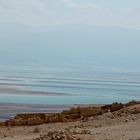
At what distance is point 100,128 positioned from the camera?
66.3 ft

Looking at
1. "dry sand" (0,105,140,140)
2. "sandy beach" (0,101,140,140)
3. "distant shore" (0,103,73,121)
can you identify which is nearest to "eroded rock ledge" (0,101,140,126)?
"sandy beach" (0,101,140,140)

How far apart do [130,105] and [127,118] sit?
403 cm

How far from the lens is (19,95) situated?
61062 mm

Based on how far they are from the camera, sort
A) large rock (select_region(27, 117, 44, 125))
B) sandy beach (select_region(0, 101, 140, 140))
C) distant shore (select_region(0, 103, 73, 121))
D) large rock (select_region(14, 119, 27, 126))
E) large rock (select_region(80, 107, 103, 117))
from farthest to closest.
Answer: distant shore (select_region(0, 103, 73, 121))
large rock (select_region(80, 107, 103, 117))
large rock (select_region(14, 119, 27, 126))
large rock (select_region(27, 117, 44, 125))
sandy beach (select_region(0, 101, 140, 140))

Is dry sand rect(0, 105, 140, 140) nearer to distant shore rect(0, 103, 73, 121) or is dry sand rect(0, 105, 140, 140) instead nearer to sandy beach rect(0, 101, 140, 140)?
sandy beach rect(0, 101, 140, 140)

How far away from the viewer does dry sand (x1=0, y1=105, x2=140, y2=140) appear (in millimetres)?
17922

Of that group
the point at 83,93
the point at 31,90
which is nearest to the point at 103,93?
the point at 83,93

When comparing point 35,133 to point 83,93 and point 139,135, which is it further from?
point 83,93

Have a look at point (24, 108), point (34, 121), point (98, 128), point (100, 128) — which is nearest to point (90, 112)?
point (34, 121)

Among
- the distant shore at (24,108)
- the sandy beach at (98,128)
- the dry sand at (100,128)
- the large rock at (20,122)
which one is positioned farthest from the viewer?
the distant shore at (24,108)

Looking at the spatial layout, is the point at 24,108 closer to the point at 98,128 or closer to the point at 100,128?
the point at 98,128

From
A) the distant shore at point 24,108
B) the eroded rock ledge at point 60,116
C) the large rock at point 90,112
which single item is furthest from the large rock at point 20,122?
the distant shore at point 24,108

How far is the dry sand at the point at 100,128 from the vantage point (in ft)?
58.8

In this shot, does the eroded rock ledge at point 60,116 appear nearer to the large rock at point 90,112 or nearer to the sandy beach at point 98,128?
the large rock at point 90,112
